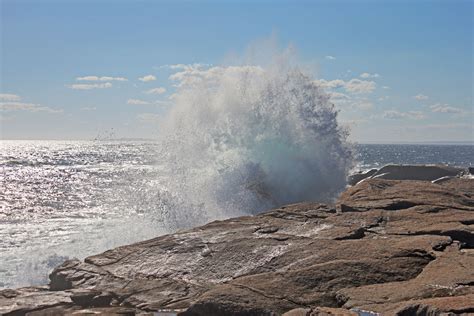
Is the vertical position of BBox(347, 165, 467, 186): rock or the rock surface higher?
BBox(347, 165, 467, 186): rock

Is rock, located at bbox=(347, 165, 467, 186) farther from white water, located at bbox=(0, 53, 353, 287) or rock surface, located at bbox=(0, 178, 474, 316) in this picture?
rock surface, located at bbox=(0, 178, 474, 316)

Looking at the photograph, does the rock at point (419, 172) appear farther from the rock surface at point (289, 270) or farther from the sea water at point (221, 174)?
the rock surface at point (289, 270)

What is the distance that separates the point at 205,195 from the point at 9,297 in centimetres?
876

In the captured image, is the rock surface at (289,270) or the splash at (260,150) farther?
the splash at (260,150)

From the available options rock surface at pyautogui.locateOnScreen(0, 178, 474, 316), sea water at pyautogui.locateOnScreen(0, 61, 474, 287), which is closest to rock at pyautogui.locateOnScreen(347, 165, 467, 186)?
sea water at pyautogui.locateOnScreen(0, 61, 474, 287)

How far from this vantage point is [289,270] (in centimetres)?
650

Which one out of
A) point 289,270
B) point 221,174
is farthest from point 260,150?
point 289,270

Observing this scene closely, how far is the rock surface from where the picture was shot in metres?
5.58

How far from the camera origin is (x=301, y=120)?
63.6 ft

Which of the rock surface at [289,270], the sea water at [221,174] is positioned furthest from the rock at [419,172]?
the rock surface at [289,270]

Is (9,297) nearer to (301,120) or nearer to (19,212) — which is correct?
(301,120)

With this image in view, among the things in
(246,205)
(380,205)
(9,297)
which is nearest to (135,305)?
(9,297)

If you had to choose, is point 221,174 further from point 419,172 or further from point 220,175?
point 419,172

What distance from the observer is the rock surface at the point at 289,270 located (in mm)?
5578
